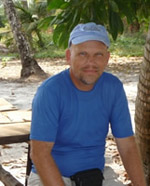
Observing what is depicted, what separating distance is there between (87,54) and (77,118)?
1.21ft

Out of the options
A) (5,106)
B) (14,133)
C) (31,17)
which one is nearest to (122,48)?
(31,17)

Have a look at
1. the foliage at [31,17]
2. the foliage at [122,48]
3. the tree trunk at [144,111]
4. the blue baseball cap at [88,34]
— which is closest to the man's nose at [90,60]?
the blue baseball cap at [88,34]

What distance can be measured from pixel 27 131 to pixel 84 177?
2.31ft

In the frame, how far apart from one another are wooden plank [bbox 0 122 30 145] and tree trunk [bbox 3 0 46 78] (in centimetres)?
843

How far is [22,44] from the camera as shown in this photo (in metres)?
11.2

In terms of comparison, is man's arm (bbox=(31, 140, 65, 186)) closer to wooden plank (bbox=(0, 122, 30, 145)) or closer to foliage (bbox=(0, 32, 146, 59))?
wooden plank (bbox=(0, 122, 30, 145))

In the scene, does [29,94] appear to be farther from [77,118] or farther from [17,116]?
[77,118]

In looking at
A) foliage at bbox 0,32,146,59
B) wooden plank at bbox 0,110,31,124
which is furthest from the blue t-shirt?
foliage at bbox 0,32,146,59

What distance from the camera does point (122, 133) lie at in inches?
93.2

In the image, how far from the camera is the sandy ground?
432 centimetres

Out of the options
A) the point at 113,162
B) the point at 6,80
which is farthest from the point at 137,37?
the point at 113,162

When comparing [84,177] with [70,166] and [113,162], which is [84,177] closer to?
Answer: [70,166]

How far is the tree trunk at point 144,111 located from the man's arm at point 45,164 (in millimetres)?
1133

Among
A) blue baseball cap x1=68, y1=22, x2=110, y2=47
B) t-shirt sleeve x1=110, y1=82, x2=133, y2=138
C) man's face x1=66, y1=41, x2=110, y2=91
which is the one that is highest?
blue baseball cap x1=68, y1=22, x2=110, y2=47
